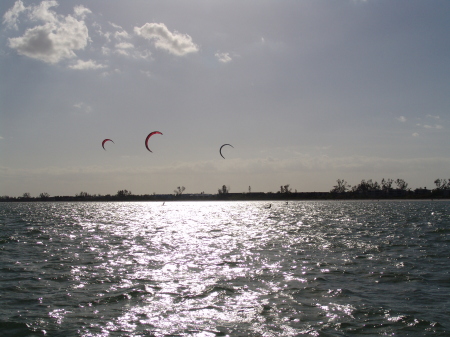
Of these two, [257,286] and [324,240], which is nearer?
[257,286]

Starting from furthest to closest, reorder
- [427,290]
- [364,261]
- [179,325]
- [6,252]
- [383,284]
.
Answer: [6,252]
[364,261]
[383,284]
[427,290]
[179,325]

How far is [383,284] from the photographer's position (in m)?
15.7

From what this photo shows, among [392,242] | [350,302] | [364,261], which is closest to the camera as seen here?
[350,302]

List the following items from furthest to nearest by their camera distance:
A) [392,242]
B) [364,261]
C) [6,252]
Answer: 1. [392,242]
2. [6,252]
3. [364,261]

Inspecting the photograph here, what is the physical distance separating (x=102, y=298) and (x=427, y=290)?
1185 centimetres

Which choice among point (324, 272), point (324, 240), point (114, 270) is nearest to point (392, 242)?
point (324, 240)

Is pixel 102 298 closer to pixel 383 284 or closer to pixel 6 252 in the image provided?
pixel 383 284

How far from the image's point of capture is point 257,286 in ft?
50.2

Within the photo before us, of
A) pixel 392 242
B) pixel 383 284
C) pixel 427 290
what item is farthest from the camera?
pixel 392 242

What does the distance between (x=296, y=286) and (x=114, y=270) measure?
873cm

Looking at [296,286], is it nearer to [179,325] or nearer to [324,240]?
[179,325]

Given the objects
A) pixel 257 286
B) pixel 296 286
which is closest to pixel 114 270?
pixel 257 286

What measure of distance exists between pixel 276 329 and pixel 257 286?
4.86 m

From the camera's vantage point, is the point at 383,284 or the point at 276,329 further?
the point at 383,284
